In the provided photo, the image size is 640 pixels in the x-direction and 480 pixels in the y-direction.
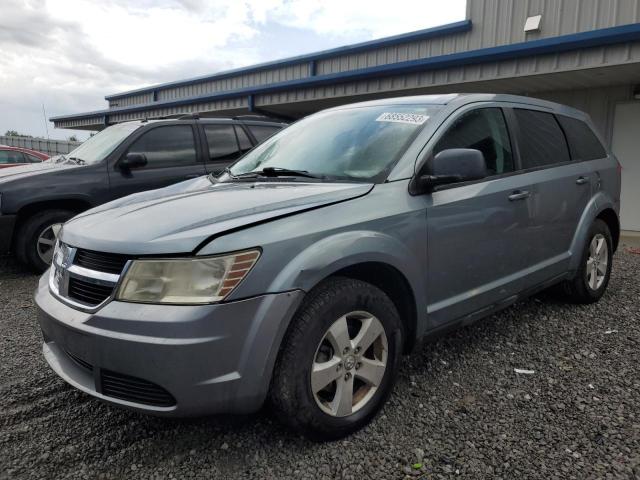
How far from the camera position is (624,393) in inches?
112

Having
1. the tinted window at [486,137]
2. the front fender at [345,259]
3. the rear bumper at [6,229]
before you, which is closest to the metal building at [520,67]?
the tinted window at [486,137]

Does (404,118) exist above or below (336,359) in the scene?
above

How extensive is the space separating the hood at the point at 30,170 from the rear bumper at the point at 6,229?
1.27 feet

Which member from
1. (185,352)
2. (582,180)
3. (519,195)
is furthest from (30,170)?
(582,180)

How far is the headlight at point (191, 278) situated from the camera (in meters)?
1.95

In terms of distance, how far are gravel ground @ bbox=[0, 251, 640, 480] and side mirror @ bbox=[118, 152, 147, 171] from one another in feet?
8.85

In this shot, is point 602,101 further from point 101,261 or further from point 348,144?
point 101,261

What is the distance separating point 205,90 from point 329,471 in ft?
64.6

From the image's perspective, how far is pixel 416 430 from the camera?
97.5 inches

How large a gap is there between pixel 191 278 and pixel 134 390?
53cm

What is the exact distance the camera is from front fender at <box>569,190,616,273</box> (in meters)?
3.95

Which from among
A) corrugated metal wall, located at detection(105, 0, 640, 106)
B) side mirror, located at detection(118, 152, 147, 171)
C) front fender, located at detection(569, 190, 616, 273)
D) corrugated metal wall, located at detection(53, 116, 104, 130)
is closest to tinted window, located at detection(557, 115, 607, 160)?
front fender, located at detection(569, 190, 616, 273)

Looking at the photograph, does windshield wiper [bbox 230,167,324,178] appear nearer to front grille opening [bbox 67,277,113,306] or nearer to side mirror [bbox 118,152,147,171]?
front grille opening [bbox 67,277,113,306]

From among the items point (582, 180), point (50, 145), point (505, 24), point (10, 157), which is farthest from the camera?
point (50, 145)
